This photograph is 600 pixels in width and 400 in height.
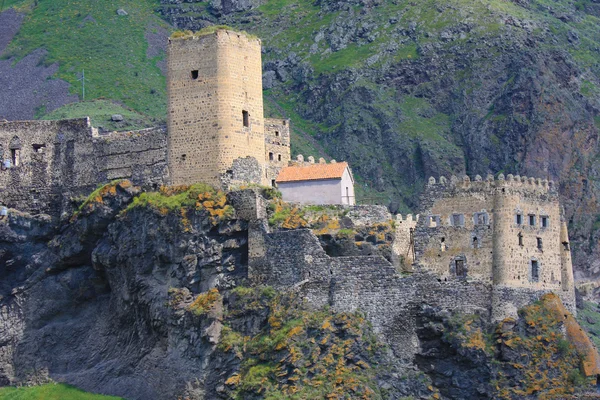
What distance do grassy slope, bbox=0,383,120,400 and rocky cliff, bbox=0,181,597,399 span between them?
74 centimetres

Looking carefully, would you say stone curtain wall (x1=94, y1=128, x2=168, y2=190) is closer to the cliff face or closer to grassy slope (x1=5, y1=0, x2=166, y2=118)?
the cliff face

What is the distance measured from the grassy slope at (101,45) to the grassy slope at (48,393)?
43420 mm

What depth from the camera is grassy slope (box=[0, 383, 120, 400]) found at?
101 m

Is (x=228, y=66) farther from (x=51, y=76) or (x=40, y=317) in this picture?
(x=51, y=76)

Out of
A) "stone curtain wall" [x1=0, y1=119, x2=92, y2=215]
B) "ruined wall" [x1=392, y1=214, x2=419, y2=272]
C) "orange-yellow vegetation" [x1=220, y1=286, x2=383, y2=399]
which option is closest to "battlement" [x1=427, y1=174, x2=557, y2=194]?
"ruined wall" [x1=392, y1=214, x2=419, y2=272]

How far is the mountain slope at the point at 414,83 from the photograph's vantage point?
5738 inches

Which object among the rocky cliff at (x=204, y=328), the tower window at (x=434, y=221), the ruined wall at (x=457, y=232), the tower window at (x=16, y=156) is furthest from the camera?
the tower window at (x=16, y=156)

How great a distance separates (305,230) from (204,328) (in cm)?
837

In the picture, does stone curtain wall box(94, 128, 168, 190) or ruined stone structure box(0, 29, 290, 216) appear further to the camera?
stone curtain wall box(94, 128, 168, 190)

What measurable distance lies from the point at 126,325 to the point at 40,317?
7347 mm

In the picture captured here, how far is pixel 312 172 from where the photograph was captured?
103 m

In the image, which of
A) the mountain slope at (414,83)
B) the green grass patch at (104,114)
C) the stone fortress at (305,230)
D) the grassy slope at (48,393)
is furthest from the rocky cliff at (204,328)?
the mountain slope at (414,83)

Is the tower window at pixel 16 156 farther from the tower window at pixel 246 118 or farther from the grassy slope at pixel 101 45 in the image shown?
the grassy slope at pixel 101 45

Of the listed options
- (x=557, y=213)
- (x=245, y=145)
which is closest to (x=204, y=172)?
(x=245, y=145)
